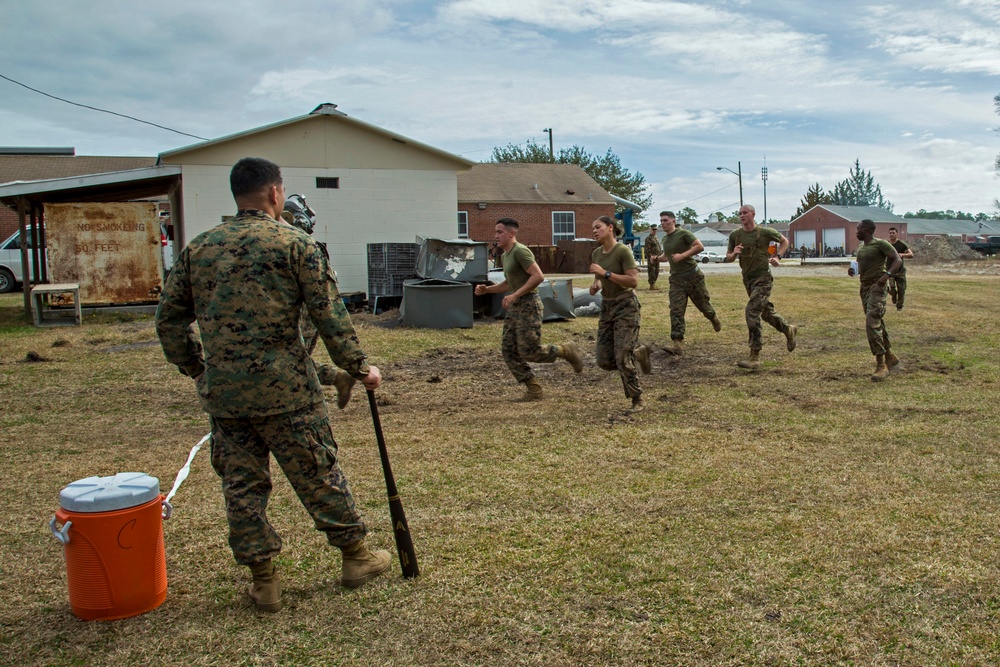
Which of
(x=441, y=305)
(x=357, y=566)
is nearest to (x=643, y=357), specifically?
(x=357, y=566)

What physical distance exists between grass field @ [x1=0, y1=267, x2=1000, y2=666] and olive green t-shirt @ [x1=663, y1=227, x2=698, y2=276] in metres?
2.26

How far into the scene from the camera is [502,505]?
17.1 feet

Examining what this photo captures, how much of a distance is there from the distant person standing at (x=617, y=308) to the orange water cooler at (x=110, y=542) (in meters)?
5.02

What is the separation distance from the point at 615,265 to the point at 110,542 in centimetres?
556

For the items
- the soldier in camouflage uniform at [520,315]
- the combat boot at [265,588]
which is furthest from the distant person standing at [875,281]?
the combat boot at [265,588]

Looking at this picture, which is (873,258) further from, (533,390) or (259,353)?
(259,353)

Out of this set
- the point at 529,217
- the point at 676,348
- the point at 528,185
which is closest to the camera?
the point at 676,348

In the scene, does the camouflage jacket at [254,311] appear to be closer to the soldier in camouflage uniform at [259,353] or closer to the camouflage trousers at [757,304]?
the soldier in camouflage uniform at [259,353]

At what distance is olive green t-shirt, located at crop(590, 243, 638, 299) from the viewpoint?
8.09 m

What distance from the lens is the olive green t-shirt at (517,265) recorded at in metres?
8.51

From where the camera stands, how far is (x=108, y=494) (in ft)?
11.7

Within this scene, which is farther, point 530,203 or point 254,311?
point 530,203

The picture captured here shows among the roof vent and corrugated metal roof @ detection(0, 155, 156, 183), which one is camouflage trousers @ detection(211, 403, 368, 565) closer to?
the roof vent

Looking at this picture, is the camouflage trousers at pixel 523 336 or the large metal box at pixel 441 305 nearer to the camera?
the camouflage trousers at pixel 523 336
